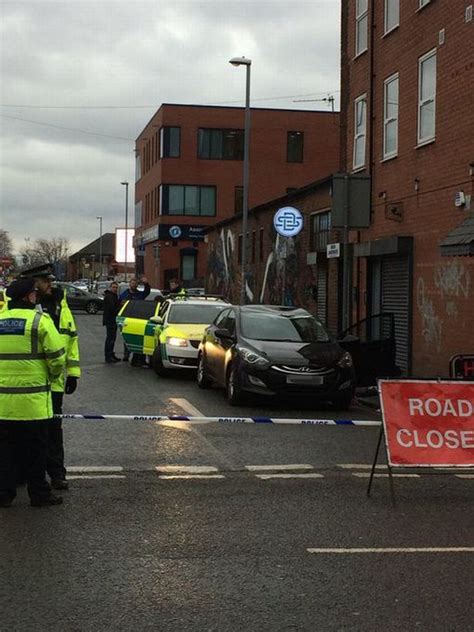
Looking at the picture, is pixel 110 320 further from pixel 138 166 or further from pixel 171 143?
pixel 138 166

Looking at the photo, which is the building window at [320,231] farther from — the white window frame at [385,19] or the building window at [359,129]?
the white window frame at [385,19]

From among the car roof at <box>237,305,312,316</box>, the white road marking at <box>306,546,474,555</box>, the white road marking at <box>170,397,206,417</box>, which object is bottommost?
the white road marking at <box>170,397,206,417</box>

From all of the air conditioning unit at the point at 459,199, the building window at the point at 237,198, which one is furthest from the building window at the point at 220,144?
the air conditioning unit at the point at 459,199

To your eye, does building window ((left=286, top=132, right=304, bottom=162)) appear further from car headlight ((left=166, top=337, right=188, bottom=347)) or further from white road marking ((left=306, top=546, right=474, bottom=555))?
white road marking ((left=306, top=546, right=474, bottom=555))

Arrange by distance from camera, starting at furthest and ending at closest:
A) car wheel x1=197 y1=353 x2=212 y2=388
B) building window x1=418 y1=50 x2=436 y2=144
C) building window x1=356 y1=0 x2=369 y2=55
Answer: building window x1=356 y1=0 x2=369 y2=55 < building window x1=418 y1=50 x2=436 y2=144 < car wheel x1=197 y1=353 x2=212 y2=388

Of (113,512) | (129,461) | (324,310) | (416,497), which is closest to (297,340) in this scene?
(129,461)

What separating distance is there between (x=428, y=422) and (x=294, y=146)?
5246cm

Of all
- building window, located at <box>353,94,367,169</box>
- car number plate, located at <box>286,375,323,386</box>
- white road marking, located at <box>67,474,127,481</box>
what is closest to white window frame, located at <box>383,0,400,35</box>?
building window, located at <box>353,94,367,169</box>

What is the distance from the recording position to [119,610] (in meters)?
4.38

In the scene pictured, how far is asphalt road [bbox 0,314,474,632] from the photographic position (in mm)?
4375

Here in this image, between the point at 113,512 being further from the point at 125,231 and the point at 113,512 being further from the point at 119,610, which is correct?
the point at 125,231

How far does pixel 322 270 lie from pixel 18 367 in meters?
18.1

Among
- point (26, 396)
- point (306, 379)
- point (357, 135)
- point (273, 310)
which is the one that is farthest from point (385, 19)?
point (26, 396)

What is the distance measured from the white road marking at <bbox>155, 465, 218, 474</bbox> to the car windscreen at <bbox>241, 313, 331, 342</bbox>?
16.2 ft
